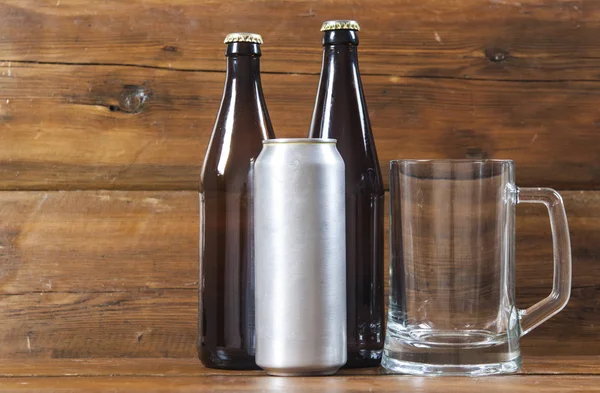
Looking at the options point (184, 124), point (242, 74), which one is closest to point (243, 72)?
point (242, 74)

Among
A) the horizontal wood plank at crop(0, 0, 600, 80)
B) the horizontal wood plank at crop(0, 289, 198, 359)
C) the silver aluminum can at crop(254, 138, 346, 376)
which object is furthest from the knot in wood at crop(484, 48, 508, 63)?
the horizontal wood plank at crop(0, 289, 198, 359)

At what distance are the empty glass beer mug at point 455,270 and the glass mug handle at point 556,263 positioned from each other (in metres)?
0.02

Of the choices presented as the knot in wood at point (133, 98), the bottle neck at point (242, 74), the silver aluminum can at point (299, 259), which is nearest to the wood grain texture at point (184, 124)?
the knot in wood at point (133, 98)

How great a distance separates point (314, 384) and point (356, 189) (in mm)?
197

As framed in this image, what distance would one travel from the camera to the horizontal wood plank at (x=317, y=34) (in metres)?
0.90

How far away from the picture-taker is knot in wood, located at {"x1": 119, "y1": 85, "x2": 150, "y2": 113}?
2.95ft

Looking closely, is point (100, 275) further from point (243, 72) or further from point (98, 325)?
point (243, 72)

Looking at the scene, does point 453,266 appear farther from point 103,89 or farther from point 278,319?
point 103,89

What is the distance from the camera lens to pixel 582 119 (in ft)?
3.02

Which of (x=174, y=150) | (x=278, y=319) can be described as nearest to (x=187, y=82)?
(x=174, y=150)

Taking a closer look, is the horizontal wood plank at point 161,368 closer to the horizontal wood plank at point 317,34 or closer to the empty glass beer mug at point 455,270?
the empty glass beer mug at point 455,270

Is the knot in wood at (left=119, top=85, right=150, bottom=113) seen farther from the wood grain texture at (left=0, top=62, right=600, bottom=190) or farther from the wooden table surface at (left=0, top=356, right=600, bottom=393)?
the wooden table surface at (left=0, top=356, right=600, bottom=393)

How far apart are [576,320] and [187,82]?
523mm

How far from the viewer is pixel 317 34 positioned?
91cm
